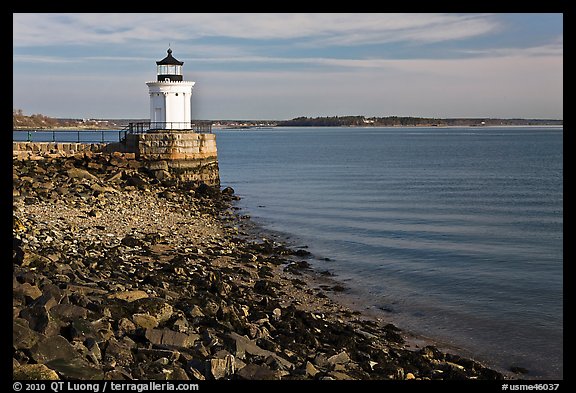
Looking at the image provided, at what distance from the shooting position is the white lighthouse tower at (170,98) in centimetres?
2711

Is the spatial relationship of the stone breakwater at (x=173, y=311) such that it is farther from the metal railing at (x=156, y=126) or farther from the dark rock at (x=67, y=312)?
the metal railing at (x=156, y=126)

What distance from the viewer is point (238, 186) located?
35.0 metres

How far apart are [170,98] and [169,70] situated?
131cm

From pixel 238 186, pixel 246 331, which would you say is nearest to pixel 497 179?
pixel 238 186

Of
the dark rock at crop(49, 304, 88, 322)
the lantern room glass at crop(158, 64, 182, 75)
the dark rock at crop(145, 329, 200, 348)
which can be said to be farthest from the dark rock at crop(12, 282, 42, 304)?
the lantern room glass at crop(158, 64, 182, 75)

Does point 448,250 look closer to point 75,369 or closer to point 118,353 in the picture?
point 118,353

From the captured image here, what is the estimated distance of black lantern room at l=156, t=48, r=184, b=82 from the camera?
2733cm

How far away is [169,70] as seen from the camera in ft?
90.3

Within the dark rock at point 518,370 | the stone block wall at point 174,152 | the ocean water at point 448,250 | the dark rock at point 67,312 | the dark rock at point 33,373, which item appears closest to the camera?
the dark rock at point 33,373

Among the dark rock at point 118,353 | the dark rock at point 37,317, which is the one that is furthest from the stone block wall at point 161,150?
the dark rock at point 118,353

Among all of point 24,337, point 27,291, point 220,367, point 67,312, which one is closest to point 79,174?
point 27,291

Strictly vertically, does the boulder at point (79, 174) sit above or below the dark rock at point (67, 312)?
above
